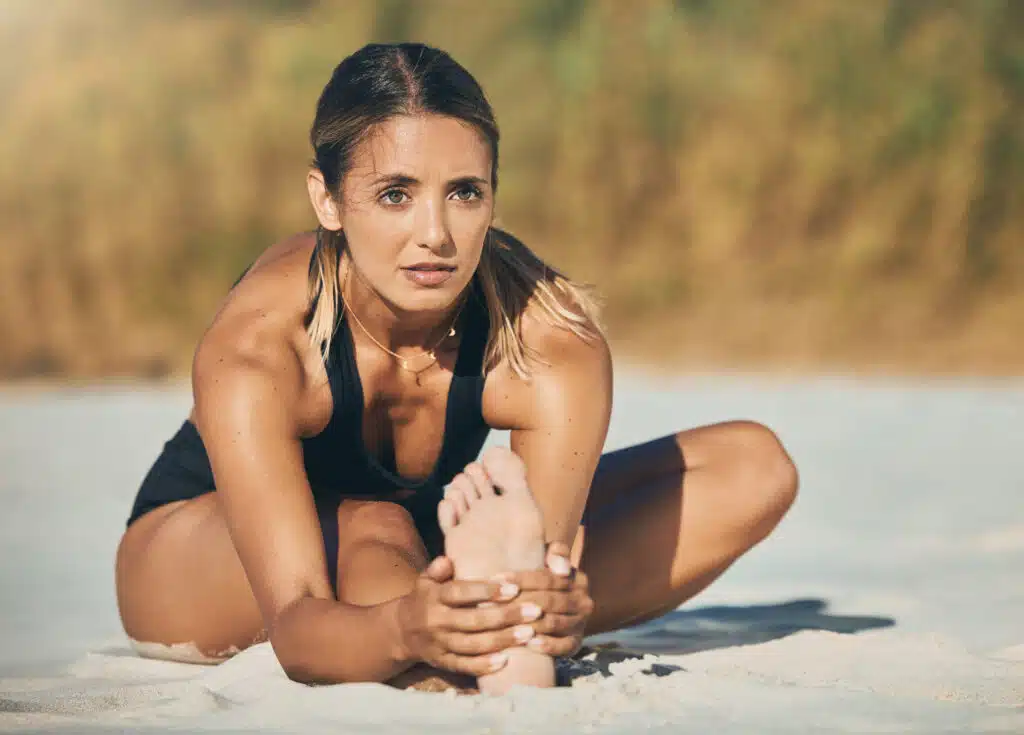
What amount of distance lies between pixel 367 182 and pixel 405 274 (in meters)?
0.17

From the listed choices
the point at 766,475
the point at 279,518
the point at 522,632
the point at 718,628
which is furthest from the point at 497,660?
the point at 718,628

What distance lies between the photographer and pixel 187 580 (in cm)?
263

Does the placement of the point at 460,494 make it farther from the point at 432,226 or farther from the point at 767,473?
the point at 767,473

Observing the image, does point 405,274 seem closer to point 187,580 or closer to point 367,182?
point 367,182

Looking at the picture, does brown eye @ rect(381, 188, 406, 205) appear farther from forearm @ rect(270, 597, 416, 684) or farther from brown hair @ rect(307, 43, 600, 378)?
forearm @ rect(270, 597, 416, 684)

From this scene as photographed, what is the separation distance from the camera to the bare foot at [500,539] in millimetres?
1974

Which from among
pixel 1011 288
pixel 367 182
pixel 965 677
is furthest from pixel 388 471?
pixel 1011 288

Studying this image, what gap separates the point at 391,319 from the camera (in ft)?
8.12

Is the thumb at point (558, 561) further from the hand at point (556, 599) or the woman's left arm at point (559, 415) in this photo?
the woman's left arm at point (559, 415)

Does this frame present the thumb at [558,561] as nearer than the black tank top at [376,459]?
Yes

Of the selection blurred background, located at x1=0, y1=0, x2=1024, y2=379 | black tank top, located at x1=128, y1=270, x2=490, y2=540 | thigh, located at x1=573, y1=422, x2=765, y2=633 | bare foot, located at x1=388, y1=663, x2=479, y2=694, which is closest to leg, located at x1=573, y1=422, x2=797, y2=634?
thigh, located at x1=573, y1=422, x2=765, y2=633

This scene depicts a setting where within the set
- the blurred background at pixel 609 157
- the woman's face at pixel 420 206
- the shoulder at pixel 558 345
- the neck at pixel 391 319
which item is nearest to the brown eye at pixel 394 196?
the woman's face at pixel 420 206

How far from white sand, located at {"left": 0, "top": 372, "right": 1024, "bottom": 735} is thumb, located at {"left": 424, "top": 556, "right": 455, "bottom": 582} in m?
0.20

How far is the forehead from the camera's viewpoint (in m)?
2.23
